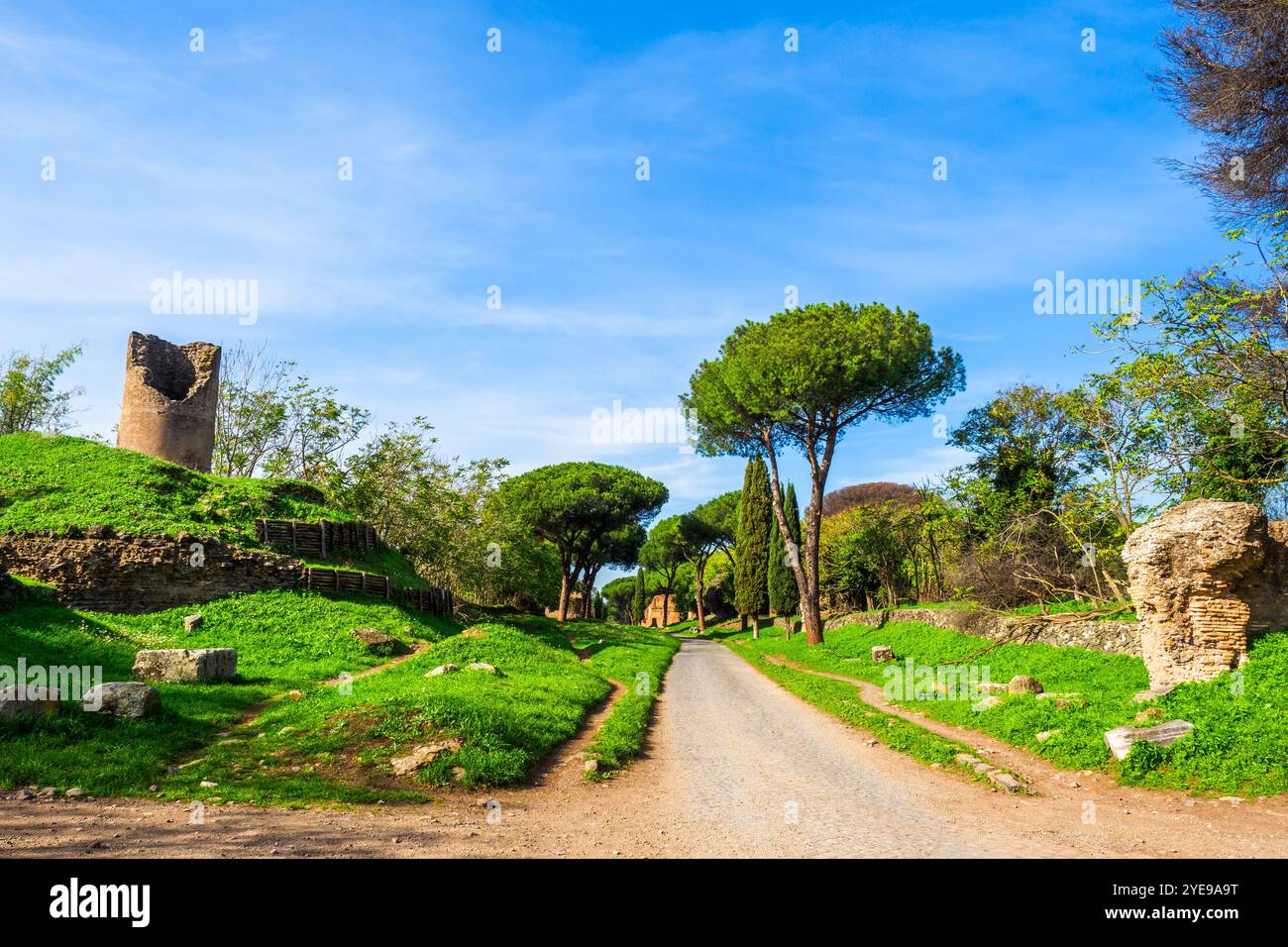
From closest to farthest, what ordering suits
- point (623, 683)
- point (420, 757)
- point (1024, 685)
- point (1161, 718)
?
point (420, 757) < point (1161, 718) < point (1024, 685) < point (623, 683)

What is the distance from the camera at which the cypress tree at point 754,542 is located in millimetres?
47906

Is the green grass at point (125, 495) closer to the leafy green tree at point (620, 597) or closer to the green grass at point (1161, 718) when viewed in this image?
the green grass at point (1161, 718)

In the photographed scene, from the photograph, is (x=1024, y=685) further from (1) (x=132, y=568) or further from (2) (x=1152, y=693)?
(1) (x=132, y=568)

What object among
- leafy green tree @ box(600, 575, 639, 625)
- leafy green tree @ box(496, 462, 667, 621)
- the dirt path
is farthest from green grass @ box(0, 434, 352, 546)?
leafy green tree @ box(600, 575, 639, 625)

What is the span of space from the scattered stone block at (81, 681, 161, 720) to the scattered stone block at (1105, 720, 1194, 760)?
12.7 m

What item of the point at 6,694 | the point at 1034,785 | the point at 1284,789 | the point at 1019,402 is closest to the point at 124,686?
the point at 6,694

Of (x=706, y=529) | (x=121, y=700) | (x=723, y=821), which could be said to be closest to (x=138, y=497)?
(x=121, y=700)

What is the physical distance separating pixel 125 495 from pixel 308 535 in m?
5.11

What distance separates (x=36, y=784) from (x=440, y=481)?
90.2 ft

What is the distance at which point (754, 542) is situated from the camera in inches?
1916

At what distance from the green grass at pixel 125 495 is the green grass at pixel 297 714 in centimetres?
340

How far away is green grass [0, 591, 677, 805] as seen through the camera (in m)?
8.09

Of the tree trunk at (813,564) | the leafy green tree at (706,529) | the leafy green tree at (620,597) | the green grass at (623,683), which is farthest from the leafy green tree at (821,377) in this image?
the leafy green tree at (620,597)
